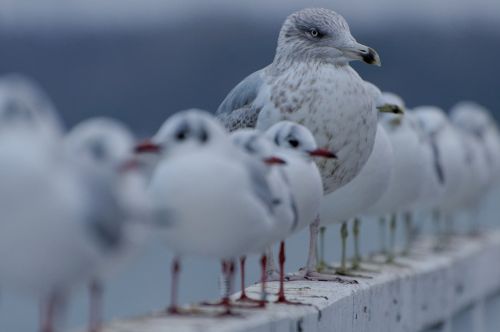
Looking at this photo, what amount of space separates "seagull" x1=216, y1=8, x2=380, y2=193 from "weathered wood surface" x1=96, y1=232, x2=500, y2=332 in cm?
79

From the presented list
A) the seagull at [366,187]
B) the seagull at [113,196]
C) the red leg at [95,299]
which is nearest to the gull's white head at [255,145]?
the seagull at [113,196]

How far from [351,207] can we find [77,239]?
16.0 feet

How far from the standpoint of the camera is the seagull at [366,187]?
983 centimetres

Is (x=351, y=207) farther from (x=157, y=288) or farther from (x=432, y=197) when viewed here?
(x=157, y=288)

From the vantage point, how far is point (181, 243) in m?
5.98

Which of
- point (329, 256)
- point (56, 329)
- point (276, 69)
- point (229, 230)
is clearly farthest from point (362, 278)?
point (329, 256)

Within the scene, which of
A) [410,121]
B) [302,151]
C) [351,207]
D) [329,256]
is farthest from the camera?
[329,256]

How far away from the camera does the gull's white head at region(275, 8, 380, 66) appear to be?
924 centimetres

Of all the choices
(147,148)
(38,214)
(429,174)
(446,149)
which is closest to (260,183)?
(147,148)

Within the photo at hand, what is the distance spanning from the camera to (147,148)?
5930 mm

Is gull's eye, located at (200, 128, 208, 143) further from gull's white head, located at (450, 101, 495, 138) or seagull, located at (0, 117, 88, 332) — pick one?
gull's white head, located at (450, 101, 495, 138)

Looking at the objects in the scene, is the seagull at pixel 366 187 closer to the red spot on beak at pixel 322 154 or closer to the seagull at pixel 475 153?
the red spot on beak at pixel 322 154

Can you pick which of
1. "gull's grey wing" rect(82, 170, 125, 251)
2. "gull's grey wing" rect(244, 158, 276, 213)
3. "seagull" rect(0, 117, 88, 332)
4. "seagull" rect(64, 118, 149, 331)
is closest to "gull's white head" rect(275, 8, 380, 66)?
"gull's grey wing" rect(244, 158, 276, 213)

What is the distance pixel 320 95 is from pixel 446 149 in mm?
5272
